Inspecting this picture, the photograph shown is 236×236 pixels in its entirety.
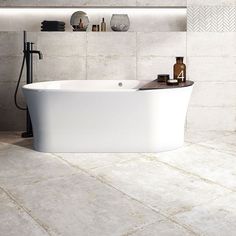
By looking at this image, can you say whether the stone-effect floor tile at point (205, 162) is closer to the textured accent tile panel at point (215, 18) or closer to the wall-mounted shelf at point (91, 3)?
the textured accent tile panel at point (215, 18)

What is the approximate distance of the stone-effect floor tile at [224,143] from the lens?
11.1 ft

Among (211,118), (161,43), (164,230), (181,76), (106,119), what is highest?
(161,43)

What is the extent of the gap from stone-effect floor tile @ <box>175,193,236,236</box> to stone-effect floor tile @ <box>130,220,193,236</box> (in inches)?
2.4

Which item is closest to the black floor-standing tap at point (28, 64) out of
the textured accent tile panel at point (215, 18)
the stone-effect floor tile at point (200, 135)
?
the stone-effect floor tile at point (200, 135)

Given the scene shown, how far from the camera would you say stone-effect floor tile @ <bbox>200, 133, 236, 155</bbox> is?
3373 mm

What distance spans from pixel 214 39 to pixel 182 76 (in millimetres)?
745

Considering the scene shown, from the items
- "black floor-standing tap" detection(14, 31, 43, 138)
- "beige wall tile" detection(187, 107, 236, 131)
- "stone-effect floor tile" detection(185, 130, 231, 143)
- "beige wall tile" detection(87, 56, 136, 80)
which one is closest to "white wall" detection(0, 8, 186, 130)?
"beige wall tile" detection(87, 56, 136, 80)

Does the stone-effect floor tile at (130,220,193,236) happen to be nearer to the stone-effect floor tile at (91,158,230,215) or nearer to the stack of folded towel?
the stone-effect floor tile at (91,158,230,215)

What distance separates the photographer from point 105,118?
10.3 feet

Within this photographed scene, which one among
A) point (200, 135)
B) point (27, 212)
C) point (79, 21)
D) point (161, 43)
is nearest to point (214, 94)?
point (200, 135)

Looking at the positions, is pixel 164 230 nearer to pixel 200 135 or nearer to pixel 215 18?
pixel 200 135

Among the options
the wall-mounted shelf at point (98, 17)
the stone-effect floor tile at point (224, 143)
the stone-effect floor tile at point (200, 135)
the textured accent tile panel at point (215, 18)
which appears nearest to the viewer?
the stone-effect floor tile at point (224, 143)

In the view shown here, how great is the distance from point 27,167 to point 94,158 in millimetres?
559

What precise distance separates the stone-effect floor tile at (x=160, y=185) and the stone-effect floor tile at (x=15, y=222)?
651mm
